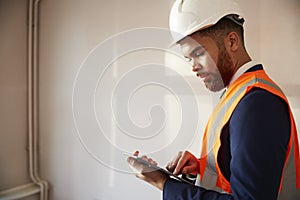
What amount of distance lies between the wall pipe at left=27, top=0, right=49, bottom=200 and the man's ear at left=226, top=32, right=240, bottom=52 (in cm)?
62

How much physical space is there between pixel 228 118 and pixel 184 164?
0.17 metres

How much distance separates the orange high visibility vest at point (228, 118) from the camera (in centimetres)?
50

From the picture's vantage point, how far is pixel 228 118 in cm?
50

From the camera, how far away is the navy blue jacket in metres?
0.44

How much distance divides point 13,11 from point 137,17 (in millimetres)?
383

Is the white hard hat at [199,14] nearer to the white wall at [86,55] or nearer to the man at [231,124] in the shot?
the man at [231,124]

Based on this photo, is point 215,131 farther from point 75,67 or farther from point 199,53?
point 75,67

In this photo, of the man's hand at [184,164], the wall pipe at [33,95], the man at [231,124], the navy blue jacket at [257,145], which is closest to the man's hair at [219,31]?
the man at [231,124]

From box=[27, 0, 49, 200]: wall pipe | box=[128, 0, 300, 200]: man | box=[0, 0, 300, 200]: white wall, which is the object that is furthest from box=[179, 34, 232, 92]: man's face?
box=[27, 0, 49, 200]: wall pipe

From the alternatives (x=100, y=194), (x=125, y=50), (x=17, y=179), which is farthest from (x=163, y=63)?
(x=17, y=179)

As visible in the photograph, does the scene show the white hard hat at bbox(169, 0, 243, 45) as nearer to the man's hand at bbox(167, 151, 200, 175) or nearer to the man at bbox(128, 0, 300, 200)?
the man at bbox(128, 0, 300, 200)

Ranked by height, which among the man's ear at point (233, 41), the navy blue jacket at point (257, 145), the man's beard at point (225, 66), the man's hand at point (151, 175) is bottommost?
the man's hand at point (151, 175)

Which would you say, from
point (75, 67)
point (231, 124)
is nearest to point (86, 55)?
point (75, 67)

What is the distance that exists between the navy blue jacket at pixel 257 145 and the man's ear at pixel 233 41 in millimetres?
95
